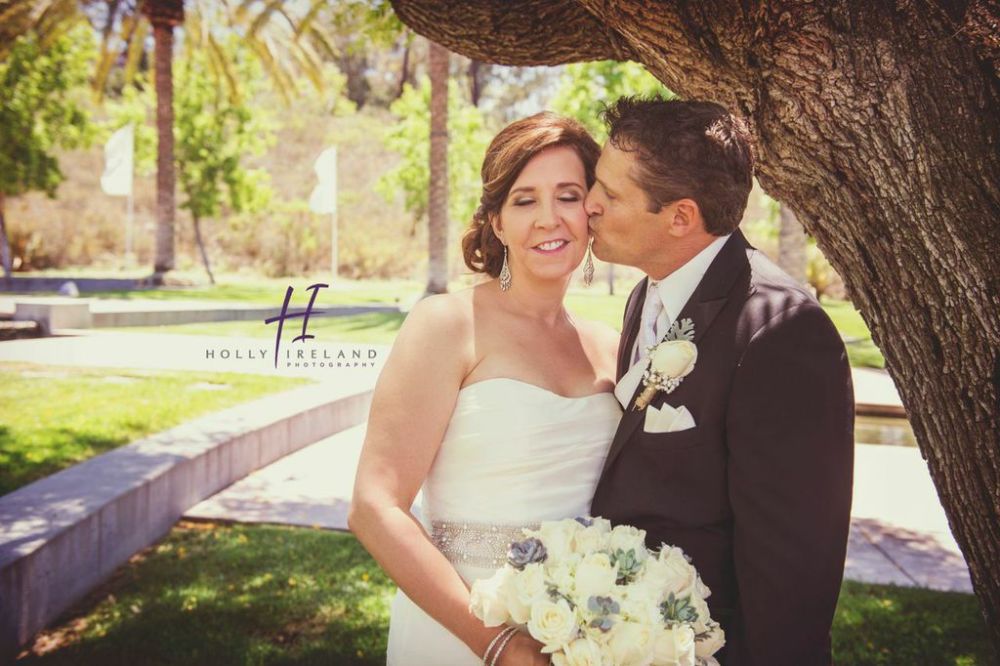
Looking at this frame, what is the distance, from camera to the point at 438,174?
16.9 metres

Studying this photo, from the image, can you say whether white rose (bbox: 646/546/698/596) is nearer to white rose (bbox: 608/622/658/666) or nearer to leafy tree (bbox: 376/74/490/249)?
white rose (bbox: 608/622/658/666)

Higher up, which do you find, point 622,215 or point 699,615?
point 622,215

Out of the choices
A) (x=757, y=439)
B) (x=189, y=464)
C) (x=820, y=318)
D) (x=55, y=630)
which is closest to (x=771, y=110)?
(x=820, y=318)

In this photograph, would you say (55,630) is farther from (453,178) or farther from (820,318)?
(453,178)

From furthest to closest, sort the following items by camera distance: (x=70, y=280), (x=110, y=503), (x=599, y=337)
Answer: (x=70, y=280) < (x=110, y=503) < (x=599, y=337)

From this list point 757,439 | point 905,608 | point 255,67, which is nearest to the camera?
point 757,439

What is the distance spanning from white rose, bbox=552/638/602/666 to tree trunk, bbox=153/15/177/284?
1535 cm

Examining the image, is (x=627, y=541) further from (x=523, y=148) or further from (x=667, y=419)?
(x=523, y=148)

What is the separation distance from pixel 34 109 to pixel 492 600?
13.8 m

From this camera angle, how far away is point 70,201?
24.7 meters

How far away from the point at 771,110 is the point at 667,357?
86cm

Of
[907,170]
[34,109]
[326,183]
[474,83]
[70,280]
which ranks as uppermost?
[474,83]

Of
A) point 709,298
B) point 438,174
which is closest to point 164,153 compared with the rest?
point 438,174

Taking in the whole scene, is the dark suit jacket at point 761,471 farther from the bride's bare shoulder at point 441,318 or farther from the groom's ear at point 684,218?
the bride's bare shoulder at point 441,318
